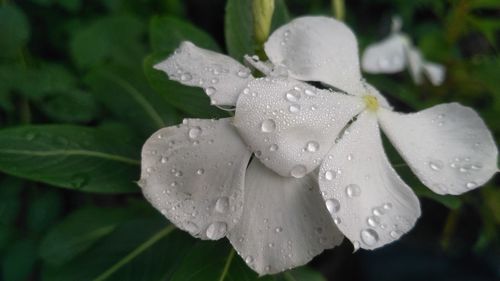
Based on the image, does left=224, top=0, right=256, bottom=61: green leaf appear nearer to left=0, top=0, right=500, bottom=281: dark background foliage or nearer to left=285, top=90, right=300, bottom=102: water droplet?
left=0, top=0, right=500, bottom=281: dark background foliage

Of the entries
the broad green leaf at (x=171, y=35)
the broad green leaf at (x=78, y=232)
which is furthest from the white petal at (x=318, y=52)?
the broad green leaf at (x=78, y=232)

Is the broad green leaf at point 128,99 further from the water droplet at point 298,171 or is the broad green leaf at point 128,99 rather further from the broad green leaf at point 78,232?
the water droplet at point 298,171

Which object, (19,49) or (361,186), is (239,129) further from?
(19,49)

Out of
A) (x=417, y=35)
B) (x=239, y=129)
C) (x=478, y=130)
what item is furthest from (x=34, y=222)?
(x=417, y=35)

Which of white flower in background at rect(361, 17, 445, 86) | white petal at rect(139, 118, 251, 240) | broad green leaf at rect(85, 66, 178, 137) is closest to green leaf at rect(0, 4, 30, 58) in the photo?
broad green leaf at rect(85, 66, 178, 137)

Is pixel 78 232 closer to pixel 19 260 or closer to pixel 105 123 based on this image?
pixel 19 260

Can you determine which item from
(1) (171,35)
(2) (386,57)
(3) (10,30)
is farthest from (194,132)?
(2) (386,57)
